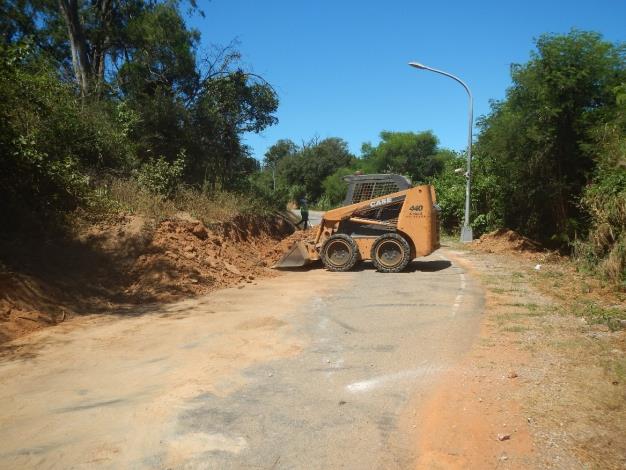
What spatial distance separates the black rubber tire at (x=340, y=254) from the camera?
1317cm

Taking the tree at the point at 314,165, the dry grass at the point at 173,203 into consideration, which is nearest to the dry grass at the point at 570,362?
the dry grass at the point at 173,203

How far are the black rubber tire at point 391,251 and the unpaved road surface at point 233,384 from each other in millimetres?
3564

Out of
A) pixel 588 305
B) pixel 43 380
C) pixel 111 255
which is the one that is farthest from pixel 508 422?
pixel 111 255

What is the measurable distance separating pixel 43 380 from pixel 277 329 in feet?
9.98

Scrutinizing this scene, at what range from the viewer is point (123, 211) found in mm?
12438

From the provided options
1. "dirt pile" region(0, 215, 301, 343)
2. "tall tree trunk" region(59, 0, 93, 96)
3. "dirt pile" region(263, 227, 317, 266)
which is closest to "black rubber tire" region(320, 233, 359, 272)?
"dirt pile" region(263, 227, 317, 266)

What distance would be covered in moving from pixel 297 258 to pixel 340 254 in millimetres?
1178

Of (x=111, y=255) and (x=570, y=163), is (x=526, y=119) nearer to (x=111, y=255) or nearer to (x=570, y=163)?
(x=570, y=163)

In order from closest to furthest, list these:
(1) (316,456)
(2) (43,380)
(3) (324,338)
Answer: (1) (316,456), (2) (43,380), (3) (324,338)

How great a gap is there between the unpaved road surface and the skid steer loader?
3796 mm

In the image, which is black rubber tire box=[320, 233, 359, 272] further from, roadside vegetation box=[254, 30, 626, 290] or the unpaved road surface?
roadside vegetation box=[254, 30, 626, 290]

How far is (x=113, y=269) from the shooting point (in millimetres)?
10328

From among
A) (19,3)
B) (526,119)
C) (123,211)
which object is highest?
(19,3)

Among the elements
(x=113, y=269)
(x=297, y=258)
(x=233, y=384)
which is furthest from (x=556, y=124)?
(x=233, y=384)
